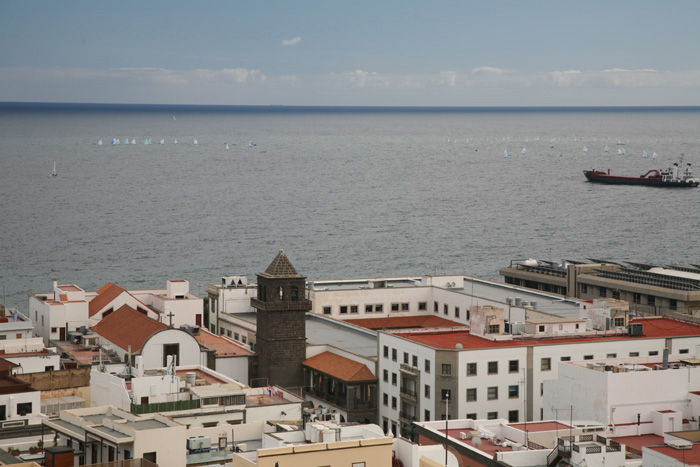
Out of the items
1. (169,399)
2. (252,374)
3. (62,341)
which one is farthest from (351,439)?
(62,341)

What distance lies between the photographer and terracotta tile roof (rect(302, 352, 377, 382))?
68019mm

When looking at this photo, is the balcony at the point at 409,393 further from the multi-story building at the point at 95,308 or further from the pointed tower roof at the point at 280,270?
the multi-story building at the point at 95,308

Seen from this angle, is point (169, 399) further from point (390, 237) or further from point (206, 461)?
point (390, 237)

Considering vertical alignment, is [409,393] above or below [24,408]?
below

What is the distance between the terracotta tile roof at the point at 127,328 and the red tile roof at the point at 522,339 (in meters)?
14.0

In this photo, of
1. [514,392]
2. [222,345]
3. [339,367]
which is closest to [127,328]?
[222,345]

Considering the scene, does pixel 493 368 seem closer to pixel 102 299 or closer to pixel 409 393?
pixel 409 393

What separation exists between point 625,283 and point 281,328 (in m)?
33.9

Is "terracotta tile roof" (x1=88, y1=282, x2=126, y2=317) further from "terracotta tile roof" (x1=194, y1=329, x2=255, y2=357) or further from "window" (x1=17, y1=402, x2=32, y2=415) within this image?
"window" (x1=17, y1=402, x2=32, y2=415)

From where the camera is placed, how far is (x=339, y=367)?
69.5 metres

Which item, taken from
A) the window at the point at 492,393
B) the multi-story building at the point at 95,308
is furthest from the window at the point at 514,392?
the multi-story building at the point at 95,308

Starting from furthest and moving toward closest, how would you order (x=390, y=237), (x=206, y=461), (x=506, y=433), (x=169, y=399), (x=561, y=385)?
(x=390, y=237) < (x=561, y=385) < (x=169, y=399) < (x=506, y=433) < (x=206, y=461)

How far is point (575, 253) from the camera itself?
15725 centimetres

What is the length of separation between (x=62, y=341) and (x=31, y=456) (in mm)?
37933
